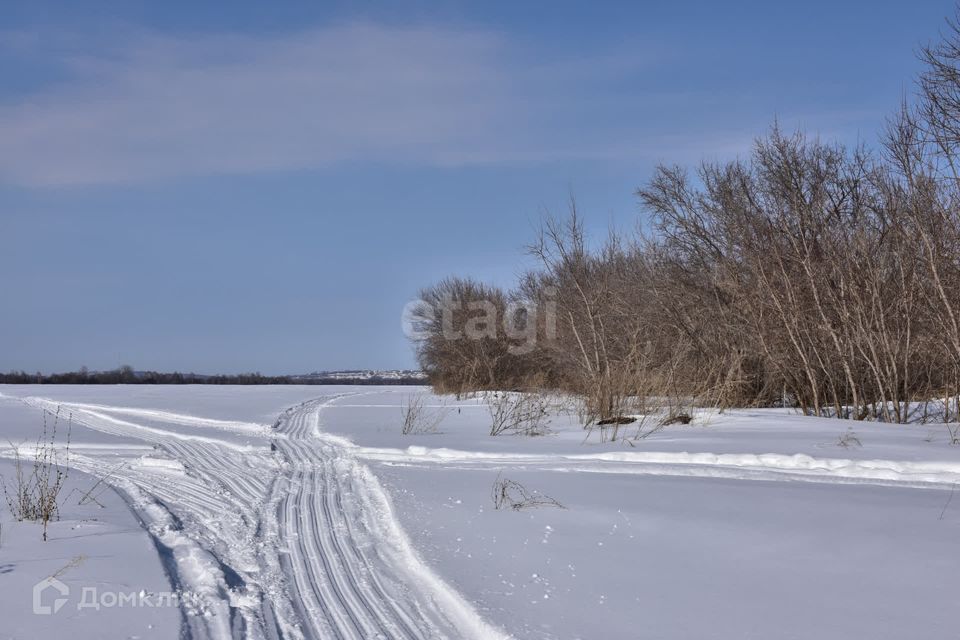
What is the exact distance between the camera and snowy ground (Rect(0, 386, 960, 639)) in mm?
4012

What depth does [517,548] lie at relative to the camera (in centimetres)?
567

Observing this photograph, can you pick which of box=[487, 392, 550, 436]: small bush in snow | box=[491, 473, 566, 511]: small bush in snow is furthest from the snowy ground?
box=[487, 392, 550, 436]: small bush in snow

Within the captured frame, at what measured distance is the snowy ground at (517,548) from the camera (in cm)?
401

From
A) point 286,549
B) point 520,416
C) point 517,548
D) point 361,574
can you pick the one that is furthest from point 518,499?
point 520,416

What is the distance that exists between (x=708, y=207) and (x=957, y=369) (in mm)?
11283

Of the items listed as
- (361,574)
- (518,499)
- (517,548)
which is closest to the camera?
(361,574)

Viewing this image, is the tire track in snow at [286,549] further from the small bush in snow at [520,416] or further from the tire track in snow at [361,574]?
the small bush in snow at [520,416]

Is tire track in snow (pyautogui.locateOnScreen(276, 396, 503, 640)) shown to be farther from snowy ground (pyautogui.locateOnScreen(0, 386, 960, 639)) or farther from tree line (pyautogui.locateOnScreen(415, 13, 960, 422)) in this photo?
tree line (pyautogui.locateOnScreen(415, 13, 960, 422))

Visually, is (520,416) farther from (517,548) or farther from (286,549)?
(286,549)

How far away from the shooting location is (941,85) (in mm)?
12719

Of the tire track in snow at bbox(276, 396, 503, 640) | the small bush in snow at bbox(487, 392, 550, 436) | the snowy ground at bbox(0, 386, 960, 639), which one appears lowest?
the tire track in snow at bbox(276, 396, 503, 640)

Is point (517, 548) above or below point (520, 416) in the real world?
below

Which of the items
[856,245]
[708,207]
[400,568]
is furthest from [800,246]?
[400,568]

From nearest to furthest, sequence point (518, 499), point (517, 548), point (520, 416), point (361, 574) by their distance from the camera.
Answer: point (361, 574)
point (517, 548)
point (518, 499)
point (520, 416)
